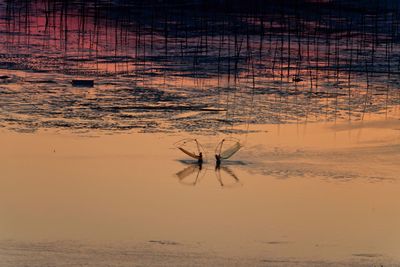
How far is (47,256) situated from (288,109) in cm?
619

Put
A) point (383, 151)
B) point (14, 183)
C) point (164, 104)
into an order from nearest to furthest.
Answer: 1. point (14, 183)
2. point (383, 151)
3. point (164, 104)

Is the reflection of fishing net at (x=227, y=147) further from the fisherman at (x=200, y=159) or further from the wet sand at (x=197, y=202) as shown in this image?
the fisherman at (x=200, y=159)

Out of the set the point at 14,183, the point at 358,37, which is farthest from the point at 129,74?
the point at 14,183

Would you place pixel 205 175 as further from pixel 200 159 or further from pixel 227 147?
pixel 227 147

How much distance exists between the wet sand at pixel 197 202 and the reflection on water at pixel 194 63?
105 centimetres

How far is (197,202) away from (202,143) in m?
2.17

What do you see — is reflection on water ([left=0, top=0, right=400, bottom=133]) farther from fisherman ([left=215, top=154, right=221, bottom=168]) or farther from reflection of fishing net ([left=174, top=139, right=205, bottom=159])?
fisherman ([left=215, top=154, right=221, bottom=168])

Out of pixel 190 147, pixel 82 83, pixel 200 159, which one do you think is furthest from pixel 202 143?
pixel 82 83

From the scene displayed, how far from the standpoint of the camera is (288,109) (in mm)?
12391

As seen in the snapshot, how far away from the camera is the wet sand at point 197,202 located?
6.75 meters

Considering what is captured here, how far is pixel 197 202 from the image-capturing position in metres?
8.01

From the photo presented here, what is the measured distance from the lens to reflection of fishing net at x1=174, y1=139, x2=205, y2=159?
9.43 m

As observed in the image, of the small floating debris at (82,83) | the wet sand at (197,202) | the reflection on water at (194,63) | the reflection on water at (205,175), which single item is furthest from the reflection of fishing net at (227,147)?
the small floating debris at (82,83)

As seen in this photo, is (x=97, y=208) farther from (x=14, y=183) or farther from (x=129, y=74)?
(x=129, y=74)
